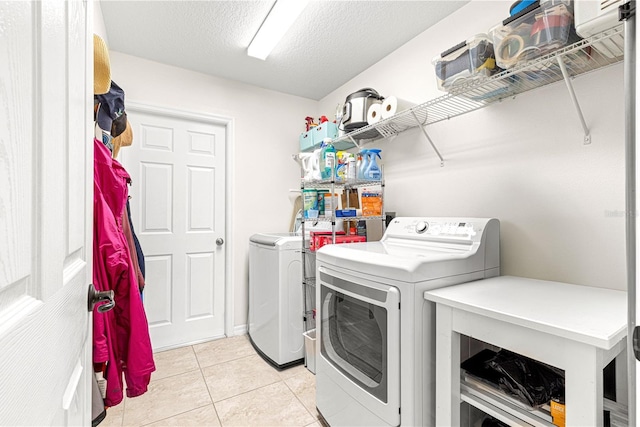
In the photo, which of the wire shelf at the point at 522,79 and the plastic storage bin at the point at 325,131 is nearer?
the wire shelf at the point at 522,79

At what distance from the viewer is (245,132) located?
9.77ft

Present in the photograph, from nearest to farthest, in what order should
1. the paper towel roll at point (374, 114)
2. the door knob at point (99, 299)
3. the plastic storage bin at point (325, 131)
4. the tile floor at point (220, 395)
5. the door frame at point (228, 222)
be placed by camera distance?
1. the door knob at point (99, 299)
2. the tile floor at point (220, 395)
3. the paper towel roll at point (374, 114)
4. the plastic storage bin at point (325, 131)
5. the door frame at point (228, 222)

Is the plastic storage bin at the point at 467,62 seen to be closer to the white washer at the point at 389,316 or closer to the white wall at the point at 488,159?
the white wall at the point at 488,159

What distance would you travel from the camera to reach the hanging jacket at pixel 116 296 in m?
1.07

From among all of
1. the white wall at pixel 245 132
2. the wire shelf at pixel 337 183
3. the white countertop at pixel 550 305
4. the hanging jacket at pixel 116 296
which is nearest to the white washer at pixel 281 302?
the wire shelf at pixel 337 183

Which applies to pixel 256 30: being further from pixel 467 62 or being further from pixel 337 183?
pixel 467 62

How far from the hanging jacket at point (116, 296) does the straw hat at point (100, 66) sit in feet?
0.73

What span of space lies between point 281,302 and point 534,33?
2.12m

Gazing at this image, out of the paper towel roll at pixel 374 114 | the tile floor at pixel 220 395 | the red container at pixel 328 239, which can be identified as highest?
the paper towel roll at pixel 374 114

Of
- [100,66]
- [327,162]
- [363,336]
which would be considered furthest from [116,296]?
[327,162]

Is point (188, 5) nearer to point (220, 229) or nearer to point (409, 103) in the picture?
point (409, 103)

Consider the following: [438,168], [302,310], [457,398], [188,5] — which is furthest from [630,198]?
[188,5]

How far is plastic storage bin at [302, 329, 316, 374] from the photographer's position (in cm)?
223

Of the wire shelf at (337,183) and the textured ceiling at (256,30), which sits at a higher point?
the textured ceiling at (256,30)
